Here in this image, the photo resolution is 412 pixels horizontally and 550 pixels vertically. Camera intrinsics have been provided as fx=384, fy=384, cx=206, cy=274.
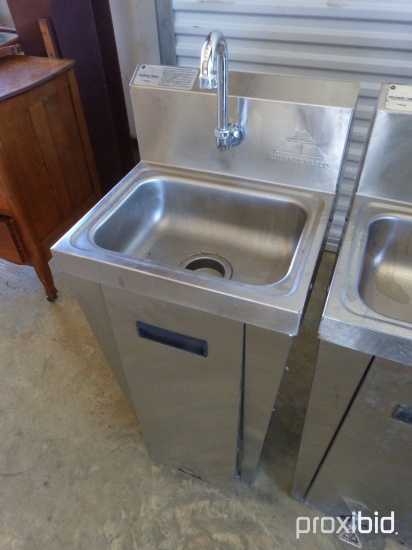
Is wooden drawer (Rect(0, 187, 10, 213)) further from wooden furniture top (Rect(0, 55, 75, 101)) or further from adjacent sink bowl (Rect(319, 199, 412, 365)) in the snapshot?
adjacent sink bowl (Rect(319, 199, 412, 365))

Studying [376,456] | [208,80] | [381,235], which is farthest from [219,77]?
[376,456]

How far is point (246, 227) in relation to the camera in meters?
1.02

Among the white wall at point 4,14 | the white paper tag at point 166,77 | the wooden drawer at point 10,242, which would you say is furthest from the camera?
the white wall at point 4,14

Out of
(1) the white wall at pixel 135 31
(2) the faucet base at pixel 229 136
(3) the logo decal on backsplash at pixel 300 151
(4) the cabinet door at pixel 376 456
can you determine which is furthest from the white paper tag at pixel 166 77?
(1) the white wall at pixel 135 31

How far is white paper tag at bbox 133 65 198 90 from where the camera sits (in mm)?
943

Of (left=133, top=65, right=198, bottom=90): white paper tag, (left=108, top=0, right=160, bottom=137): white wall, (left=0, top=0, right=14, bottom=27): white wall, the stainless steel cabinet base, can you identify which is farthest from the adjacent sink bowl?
(left=0, top=0, right=14, bottom=27): white wall

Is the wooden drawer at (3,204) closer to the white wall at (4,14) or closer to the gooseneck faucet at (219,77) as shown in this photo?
the gooseneck faucet at (219,77)

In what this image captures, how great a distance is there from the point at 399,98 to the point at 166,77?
54 cm

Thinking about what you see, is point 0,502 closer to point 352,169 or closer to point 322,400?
point 322,400

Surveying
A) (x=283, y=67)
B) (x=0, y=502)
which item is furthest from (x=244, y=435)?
(x=283, y=67)

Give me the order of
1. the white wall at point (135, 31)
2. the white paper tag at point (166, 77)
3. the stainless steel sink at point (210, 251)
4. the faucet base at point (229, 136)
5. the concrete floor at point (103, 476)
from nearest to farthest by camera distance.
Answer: the stainless steel sink at point (210, 251)
the faucet base at point (229, 136)
the white paper tag at point (166, 77)
the concrete floor at point (103, 476)
the white wall at point (135, 31)

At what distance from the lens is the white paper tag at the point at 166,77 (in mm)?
943

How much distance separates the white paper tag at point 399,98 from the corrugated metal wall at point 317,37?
84cm

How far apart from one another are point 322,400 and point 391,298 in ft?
0.92
